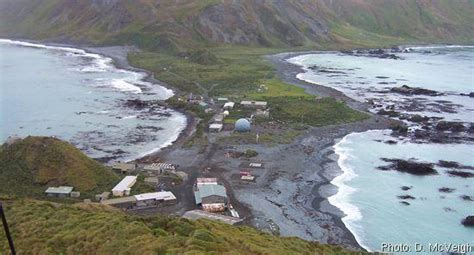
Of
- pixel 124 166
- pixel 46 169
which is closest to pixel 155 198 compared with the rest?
pixel 124 166

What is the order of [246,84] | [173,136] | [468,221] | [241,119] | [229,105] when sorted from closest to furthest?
1. [468,221]
2. [173,136]
3. [241,119]
4. [229,105]
5. [246,84]

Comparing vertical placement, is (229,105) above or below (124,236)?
below

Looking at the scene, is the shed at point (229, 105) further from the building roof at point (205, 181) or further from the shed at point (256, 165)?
the building roof at point (205, 181)

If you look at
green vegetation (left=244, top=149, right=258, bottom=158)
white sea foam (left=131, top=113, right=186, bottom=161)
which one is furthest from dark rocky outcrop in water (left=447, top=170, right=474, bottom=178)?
white sea foam (left=131, top=113, right=186, bottom=161)

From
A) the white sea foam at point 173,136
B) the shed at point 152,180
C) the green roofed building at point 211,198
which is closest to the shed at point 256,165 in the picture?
the green roofed building at point 211,198

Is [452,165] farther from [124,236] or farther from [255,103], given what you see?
[124,236]

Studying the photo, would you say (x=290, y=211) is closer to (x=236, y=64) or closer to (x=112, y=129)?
(x=112, y=129)
